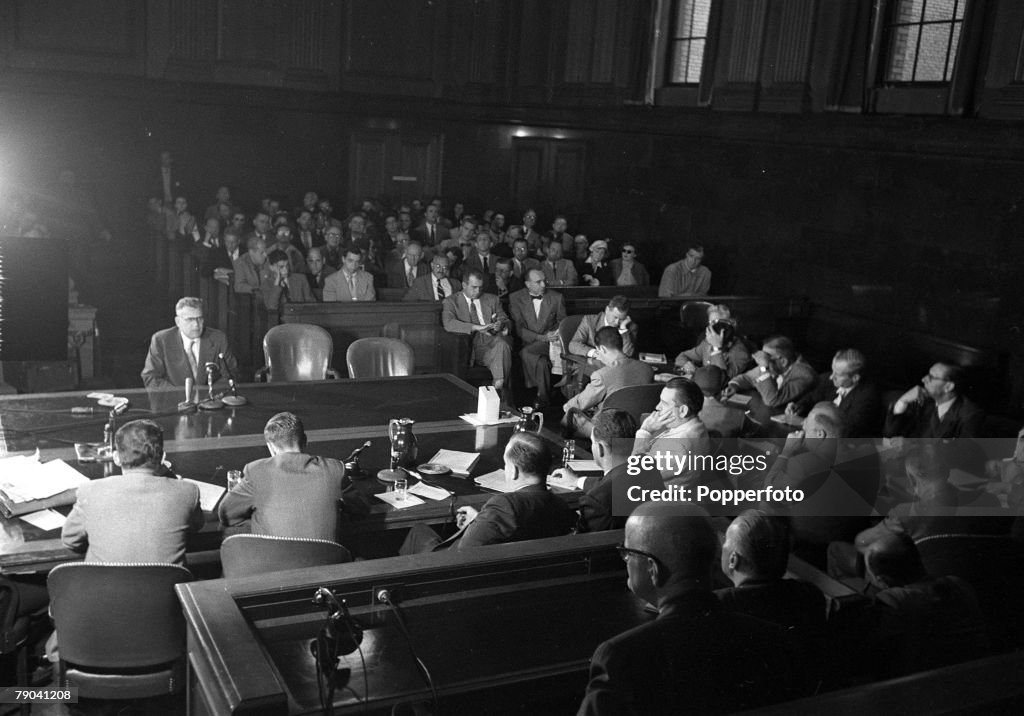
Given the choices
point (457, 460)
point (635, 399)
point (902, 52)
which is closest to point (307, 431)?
A: point (457, 460)

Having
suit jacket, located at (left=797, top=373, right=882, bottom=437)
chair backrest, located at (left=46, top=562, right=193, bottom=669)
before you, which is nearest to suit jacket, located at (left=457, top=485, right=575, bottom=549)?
chair backrest, located at (left=46, top=562, right=193, bottom=669)

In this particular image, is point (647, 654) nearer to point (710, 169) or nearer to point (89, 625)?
point (89, 625)

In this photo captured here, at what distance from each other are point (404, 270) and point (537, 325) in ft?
7.17

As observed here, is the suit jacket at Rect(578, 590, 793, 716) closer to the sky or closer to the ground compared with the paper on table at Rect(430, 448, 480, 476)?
closer to the sky

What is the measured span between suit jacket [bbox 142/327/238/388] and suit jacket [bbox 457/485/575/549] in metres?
2.73

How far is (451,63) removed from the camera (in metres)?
14.5

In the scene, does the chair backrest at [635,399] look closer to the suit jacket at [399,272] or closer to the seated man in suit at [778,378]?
the seated man in suit at [778,378]

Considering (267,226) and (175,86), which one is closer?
(267,226)

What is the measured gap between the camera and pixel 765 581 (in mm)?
2717

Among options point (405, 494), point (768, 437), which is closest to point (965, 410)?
point (768, 437)

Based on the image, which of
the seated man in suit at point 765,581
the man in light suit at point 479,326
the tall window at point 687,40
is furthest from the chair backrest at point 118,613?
the tall window at point 687,40

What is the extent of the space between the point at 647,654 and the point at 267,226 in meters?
9.66

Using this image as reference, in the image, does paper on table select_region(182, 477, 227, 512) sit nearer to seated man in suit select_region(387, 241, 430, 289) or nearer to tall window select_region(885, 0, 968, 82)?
seated man in suit select_region(387, 241, 430, 289)

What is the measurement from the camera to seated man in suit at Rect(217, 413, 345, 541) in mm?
3639
